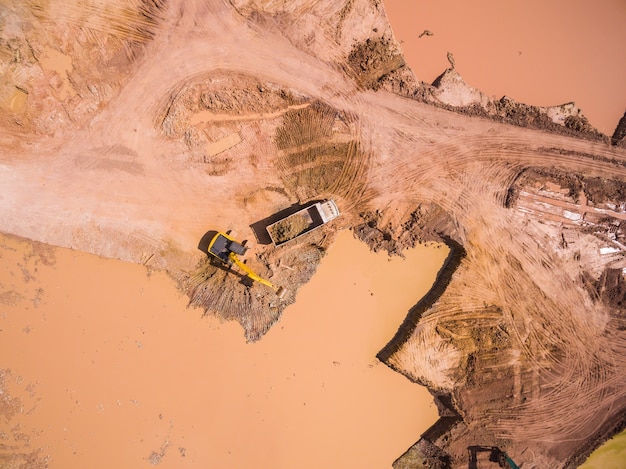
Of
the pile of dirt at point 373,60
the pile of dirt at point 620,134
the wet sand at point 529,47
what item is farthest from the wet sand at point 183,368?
the pile of dirt at point 620,134

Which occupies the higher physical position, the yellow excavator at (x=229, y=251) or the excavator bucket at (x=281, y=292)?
the yellow excavator at (x=229, y=251)

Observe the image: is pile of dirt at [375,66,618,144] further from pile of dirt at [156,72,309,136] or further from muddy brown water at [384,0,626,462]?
pile of dirt at [156,72,309,136]

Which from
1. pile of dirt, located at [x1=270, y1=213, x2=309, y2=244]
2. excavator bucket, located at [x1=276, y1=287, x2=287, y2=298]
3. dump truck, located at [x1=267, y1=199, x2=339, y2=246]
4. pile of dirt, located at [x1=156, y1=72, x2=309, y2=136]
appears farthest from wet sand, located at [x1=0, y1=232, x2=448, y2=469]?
pile of dirt, located at [x1=156, y1=72, x2=309, y2=136]

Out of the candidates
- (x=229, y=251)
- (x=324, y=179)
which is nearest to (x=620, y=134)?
(x=324, y=179)

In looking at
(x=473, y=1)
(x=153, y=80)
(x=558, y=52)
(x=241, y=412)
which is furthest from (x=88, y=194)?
(x=558, y=52)

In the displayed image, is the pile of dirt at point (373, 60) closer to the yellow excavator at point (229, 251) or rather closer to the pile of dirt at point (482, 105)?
the pile of dirt at point (482, 105)

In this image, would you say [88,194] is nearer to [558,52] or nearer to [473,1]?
[473,1]
